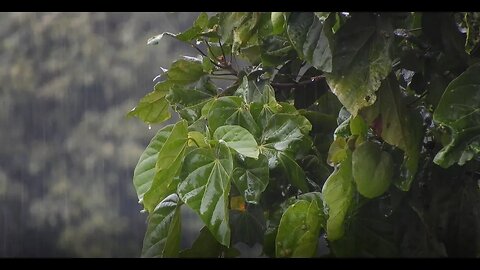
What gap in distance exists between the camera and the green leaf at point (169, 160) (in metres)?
0.91

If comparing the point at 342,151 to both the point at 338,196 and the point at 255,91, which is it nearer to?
the point at 338,196

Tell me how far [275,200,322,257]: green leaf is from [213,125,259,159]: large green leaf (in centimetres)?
11

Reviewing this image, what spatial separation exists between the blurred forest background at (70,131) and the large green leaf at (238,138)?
266 millimetres

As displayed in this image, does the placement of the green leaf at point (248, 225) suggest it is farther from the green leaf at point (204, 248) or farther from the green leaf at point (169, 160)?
the green leaf at point (169, 160)

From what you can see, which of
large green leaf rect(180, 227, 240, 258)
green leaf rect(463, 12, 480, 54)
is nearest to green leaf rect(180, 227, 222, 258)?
large green leaf rect(180, 227, 240, 258)

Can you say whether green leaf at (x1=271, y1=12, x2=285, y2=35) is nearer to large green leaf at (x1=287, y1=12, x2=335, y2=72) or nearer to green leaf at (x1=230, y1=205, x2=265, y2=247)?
large green leaf at (x1=287, y1=12, x2=335, y2=72)

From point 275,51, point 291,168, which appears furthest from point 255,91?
point 291,168

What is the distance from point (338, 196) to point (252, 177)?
13cm

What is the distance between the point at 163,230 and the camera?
3.32ft

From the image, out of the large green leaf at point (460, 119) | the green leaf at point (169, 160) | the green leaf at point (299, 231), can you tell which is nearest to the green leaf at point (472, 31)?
the large green leaf at point (460, 119)
